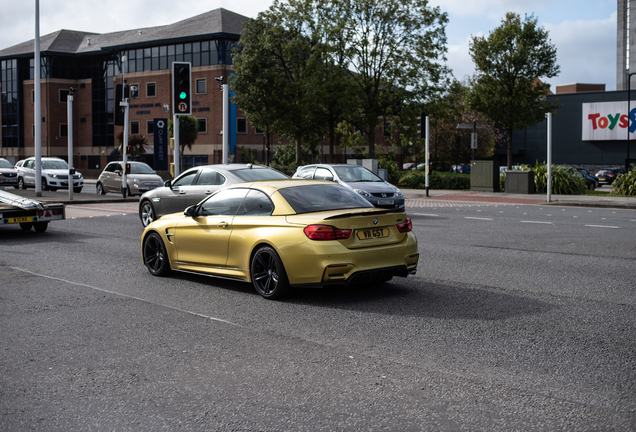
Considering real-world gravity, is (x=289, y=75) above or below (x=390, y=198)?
above

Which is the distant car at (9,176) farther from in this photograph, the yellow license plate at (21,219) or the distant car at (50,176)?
the yellow license plate at (21,219)

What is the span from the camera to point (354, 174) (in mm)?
18781

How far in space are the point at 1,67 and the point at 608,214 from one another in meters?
79.5

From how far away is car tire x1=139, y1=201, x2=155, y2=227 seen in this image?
15.8m

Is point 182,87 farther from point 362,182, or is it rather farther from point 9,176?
point 9,176

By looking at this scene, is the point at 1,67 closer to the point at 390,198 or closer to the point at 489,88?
the point at 489,88

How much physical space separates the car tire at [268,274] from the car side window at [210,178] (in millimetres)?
6866

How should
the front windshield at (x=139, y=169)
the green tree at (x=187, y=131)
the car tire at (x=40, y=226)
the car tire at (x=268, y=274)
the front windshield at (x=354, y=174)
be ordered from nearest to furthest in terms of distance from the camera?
the car tire at (x=268, y=274) → the car tire at (x=40, y=226) → the front windshield at (x=354, y=174) → the front windshield at (x=139, y=169) → the green tree at (x=187, y=131)

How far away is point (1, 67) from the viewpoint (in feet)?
265

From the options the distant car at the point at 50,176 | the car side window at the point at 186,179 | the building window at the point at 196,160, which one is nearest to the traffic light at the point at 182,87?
the car side window at the point at 186,179

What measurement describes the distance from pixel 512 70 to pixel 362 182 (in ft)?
75.3

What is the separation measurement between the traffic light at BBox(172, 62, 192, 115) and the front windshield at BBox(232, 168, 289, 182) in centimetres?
471

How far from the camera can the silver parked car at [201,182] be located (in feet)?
46.2

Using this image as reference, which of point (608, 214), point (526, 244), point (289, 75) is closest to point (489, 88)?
point (289, 75)
